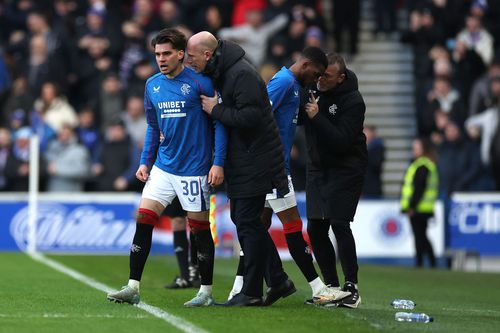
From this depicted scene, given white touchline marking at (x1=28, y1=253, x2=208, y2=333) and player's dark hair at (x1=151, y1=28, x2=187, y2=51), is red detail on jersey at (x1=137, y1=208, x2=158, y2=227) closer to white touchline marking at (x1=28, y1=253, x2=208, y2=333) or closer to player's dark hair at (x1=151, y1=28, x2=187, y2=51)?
white touchline marking at (x1=28, y1=253, x2=208, y2=333)

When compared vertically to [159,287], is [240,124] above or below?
above

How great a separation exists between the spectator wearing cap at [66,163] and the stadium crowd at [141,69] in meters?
0.02

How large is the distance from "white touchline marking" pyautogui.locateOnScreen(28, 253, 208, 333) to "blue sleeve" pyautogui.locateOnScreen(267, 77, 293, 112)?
83.1 inches

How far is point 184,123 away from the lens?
10.5 metres

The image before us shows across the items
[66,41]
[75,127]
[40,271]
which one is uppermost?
[66,41]

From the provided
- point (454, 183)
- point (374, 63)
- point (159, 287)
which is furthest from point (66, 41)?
point (159, 287)

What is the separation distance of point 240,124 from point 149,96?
2.87 feet

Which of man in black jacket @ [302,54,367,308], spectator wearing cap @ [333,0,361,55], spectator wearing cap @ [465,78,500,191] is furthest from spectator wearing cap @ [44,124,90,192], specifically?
man in black jacket @ [302,54,367,308]

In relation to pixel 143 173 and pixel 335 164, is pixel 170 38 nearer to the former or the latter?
pixel 143 173

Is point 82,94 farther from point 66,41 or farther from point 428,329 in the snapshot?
point 428,329

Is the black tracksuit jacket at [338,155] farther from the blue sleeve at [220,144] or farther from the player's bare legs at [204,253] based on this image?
the player's bare legs at [204,253]

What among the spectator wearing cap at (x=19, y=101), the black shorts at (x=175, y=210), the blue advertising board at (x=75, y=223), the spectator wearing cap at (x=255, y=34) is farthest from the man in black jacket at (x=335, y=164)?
the spectator wearing cap at (x=255, y=34)

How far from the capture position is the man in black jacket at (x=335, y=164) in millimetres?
11188

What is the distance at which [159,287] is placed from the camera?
13.6 m
